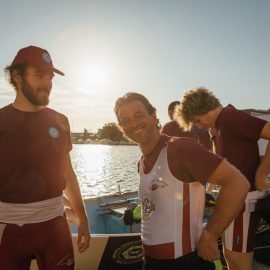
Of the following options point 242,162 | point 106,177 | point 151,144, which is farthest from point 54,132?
point 106,177

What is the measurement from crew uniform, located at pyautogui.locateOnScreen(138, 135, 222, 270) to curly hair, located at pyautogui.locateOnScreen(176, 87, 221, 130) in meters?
1.34

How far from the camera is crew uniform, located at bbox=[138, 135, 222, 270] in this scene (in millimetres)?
1872

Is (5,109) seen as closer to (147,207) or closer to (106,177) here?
(147,207)

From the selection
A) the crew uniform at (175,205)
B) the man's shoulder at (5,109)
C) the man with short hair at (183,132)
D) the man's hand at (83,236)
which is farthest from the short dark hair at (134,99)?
the man with short hair at (183,132)

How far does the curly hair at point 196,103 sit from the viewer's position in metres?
3.25

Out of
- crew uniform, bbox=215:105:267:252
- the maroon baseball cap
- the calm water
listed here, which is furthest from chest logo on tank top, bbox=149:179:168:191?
the calm water

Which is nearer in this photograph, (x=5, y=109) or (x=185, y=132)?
(x=5, y=109)

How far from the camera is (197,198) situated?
2021 mm

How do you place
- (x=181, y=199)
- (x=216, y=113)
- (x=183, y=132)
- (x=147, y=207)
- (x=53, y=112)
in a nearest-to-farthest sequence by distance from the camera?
(x=181, y=199) → (x=147, y=207) → (x=53, y=112) → (x=216, y=113) → (x=183, y=132)

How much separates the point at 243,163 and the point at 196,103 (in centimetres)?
80

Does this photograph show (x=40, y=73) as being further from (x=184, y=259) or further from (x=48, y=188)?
(x=184, y=259)

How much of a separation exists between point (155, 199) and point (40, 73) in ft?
5.44

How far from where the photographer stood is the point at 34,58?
2820mm

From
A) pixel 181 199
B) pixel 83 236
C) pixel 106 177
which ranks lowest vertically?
pixel 106 177
